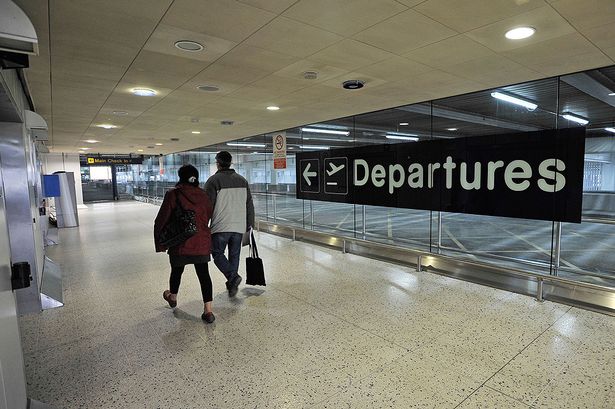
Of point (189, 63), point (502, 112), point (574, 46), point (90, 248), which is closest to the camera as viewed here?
point (574, 46)

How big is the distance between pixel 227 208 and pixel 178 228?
76cm

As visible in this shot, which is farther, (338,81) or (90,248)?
(90,248)

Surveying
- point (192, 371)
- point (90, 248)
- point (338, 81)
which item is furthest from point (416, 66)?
point (90, 248)

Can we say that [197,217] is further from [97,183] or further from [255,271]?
[97,183]

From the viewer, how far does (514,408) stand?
215 centimetres

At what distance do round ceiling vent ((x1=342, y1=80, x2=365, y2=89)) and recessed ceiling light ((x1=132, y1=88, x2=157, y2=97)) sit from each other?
2574mm

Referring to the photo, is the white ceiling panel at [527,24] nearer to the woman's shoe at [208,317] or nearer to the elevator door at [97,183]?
the woman's shoe at [208,317]

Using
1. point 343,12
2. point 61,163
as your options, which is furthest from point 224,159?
point 61,163

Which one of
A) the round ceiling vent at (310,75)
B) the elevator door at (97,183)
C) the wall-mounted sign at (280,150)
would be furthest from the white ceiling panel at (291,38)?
the elevator door at (97,183)

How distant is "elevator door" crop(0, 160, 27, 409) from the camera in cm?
156

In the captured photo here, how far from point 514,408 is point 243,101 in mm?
4837

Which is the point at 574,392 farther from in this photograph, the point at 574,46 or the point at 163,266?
the point at 163,266

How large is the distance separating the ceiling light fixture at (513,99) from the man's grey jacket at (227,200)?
449 centimetres

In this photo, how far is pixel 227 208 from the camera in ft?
12.9
